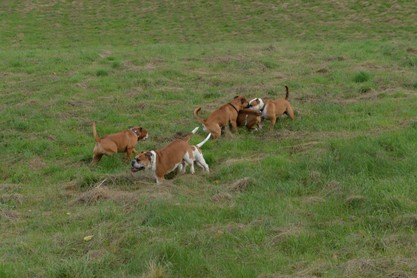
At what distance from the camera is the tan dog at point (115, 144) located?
9242mm

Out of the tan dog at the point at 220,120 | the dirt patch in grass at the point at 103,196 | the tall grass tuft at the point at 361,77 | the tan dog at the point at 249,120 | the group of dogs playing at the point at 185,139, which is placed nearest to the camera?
the dirt patch in grass at the point at 103,196

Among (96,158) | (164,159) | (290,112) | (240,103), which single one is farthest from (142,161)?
(290,112)

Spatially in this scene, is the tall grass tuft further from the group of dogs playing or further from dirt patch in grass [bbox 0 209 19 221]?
dirt patch in grass [bbox 0 209 19 221]

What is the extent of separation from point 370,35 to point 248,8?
410 inches

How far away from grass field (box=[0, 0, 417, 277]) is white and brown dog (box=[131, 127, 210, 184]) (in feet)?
0.90

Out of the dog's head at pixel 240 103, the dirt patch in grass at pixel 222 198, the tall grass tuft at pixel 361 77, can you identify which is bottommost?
the tall grass tuft at pixel 361 77

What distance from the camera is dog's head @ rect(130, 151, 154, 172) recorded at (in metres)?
8.14

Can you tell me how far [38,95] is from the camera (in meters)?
14.0

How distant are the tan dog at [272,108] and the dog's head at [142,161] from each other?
11.7ft

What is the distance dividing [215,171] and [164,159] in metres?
0.85

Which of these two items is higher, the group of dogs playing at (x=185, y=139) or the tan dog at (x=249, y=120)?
the group of dogs playing at (x=185, y=139)

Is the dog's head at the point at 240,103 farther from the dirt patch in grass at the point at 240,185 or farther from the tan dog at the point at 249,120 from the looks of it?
the dirt patch in grass at the point at 240,185

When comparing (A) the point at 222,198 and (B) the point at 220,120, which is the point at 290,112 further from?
(A) the point at 222,198

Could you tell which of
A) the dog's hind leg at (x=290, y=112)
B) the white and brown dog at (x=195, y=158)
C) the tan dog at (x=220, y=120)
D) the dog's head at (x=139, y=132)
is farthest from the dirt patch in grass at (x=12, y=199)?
the dog's hind leg at (x=290, y=112)
